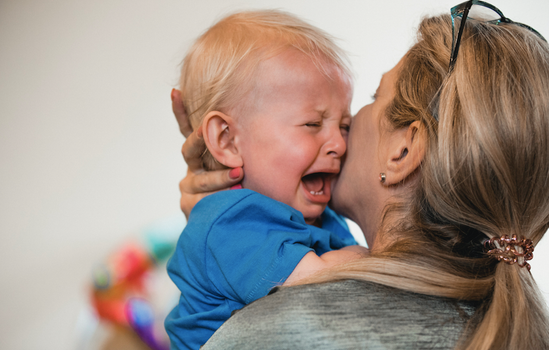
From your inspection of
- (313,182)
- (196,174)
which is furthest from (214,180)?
(313,182)

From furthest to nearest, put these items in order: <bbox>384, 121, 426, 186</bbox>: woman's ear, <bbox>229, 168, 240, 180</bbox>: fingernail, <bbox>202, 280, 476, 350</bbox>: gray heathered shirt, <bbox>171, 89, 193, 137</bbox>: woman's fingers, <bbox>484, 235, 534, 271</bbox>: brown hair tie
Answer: <bbox>171, 89, 193, 137</bbox>: woman's fingers, <bbox>229, 168, 240, 180</bbox>: fingernail, <bbox>384, 121, 426, 186</bbox>: woman's ear, <bbox>484, 235, 534, 271</bbox>: brown hair tie, <bbox>202, 280, 476, 350</bbox>: gray heathered shirt

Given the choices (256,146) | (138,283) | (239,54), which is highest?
→ (239,54)

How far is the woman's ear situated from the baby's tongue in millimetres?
267

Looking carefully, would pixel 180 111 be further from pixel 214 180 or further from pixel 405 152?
pixel 405 152

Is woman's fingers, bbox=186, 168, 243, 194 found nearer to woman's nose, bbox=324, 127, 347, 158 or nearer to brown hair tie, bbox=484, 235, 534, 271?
woman's nose, bbox=324, 127, 347, 158

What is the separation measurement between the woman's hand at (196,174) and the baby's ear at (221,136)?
0.03m

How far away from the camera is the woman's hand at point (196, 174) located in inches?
47.7

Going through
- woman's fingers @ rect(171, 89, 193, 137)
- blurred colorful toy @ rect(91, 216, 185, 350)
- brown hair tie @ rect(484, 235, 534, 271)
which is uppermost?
woman's fingers @ rect(171, 89, 193, 137)

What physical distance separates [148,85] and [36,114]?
58 centimetres

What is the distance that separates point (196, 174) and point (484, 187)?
86 centimetres

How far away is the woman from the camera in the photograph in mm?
706

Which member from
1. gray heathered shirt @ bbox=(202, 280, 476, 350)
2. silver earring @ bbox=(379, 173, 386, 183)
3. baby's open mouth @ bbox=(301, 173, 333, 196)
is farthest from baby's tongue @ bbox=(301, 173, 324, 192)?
gray heathered shirt @ bbox=(202, 280, 476, 350)

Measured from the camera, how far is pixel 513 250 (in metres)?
0.81

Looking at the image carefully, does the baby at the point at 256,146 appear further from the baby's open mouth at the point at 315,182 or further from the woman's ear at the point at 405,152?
the woman's ear at the point at 405,152
